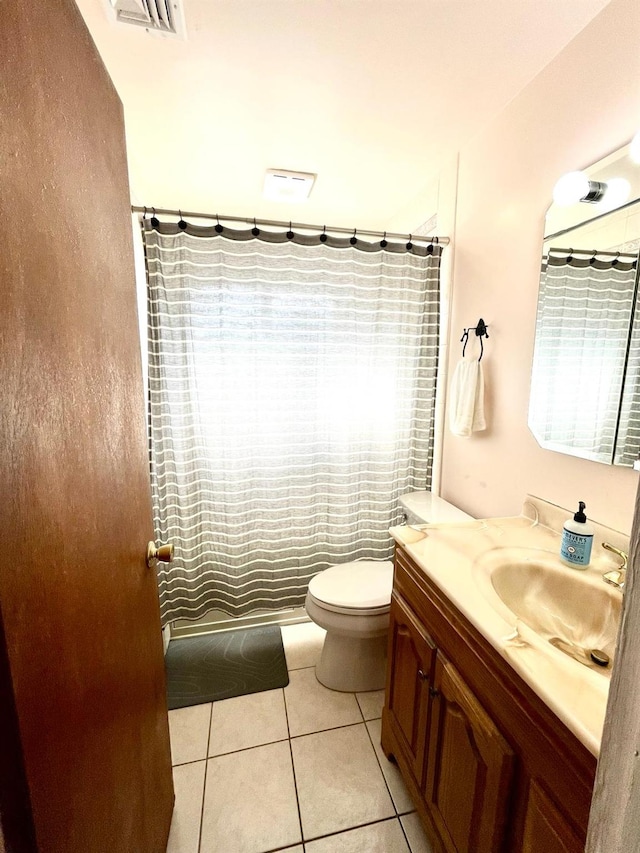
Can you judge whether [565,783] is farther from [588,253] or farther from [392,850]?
[588,253]

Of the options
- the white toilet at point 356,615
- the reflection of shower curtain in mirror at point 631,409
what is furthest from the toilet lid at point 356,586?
the reflection of shower curtain in mirror at point 631,409

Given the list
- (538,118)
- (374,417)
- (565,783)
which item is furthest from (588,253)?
(565,783)

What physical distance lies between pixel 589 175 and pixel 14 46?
1371 mm

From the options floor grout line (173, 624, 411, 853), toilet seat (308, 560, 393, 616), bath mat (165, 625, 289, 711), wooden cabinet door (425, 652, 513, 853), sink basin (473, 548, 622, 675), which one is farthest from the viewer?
bath mat (165, 625, 289, 711)

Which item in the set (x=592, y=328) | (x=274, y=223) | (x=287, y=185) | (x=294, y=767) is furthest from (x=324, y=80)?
(x=294, y=767)

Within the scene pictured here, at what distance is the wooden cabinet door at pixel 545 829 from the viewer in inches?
22.2

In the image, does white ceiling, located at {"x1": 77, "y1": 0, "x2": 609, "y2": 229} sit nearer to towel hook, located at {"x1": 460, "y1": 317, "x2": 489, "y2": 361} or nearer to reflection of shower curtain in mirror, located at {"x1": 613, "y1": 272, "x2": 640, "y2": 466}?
towel hook, located at {"x1": 460, "y1": 317, "x2": 489, "y2": 361}

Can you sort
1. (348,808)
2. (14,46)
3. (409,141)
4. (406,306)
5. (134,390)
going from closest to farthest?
(14,46), (134,390), (348,808), (409,141), (406,306)

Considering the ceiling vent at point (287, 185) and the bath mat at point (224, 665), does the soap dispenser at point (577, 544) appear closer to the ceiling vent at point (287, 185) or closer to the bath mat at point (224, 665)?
the bath mat at point (224, 665)

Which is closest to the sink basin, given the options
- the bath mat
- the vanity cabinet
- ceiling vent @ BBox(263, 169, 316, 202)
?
the vanity cabinet

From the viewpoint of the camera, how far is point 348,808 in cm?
118

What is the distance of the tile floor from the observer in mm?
1110

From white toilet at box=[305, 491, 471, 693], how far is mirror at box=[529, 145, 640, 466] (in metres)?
0.66

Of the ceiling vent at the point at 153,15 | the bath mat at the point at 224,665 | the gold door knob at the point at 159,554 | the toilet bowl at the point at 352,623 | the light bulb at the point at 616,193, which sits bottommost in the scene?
the bath mat at the point at 224,665
